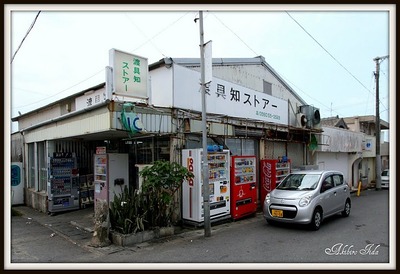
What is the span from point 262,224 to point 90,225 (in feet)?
16.5

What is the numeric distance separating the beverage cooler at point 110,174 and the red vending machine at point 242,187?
→ 3.46 m

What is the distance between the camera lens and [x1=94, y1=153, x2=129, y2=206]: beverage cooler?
28.9 feet

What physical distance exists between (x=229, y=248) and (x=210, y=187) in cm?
221

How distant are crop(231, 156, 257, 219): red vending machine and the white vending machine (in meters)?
0.20

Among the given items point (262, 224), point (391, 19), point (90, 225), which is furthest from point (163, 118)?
point (391, 19)

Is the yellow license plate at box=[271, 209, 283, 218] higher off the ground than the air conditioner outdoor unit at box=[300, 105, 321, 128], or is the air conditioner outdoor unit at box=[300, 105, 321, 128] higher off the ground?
the air conditioner outdoor unit at box=[300, 105, 321, 128]

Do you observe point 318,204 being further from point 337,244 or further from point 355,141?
point 355,141

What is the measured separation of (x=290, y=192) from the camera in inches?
326

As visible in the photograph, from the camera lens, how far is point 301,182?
8734 millimetres

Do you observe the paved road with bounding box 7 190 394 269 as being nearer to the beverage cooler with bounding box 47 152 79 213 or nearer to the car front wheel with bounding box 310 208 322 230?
the car front wheel with bounding box 310 208 322 230

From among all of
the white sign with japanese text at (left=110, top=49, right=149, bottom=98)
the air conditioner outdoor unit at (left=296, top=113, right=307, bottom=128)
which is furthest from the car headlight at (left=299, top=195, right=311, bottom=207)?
the air conditioner outdoor unit at (left=296, top=113, right=307, bottom=128)

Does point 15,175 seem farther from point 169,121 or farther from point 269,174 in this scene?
point 269,174

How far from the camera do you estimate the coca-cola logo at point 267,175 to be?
36.2ft

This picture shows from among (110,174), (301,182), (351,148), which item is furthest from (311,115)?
(110,174)
